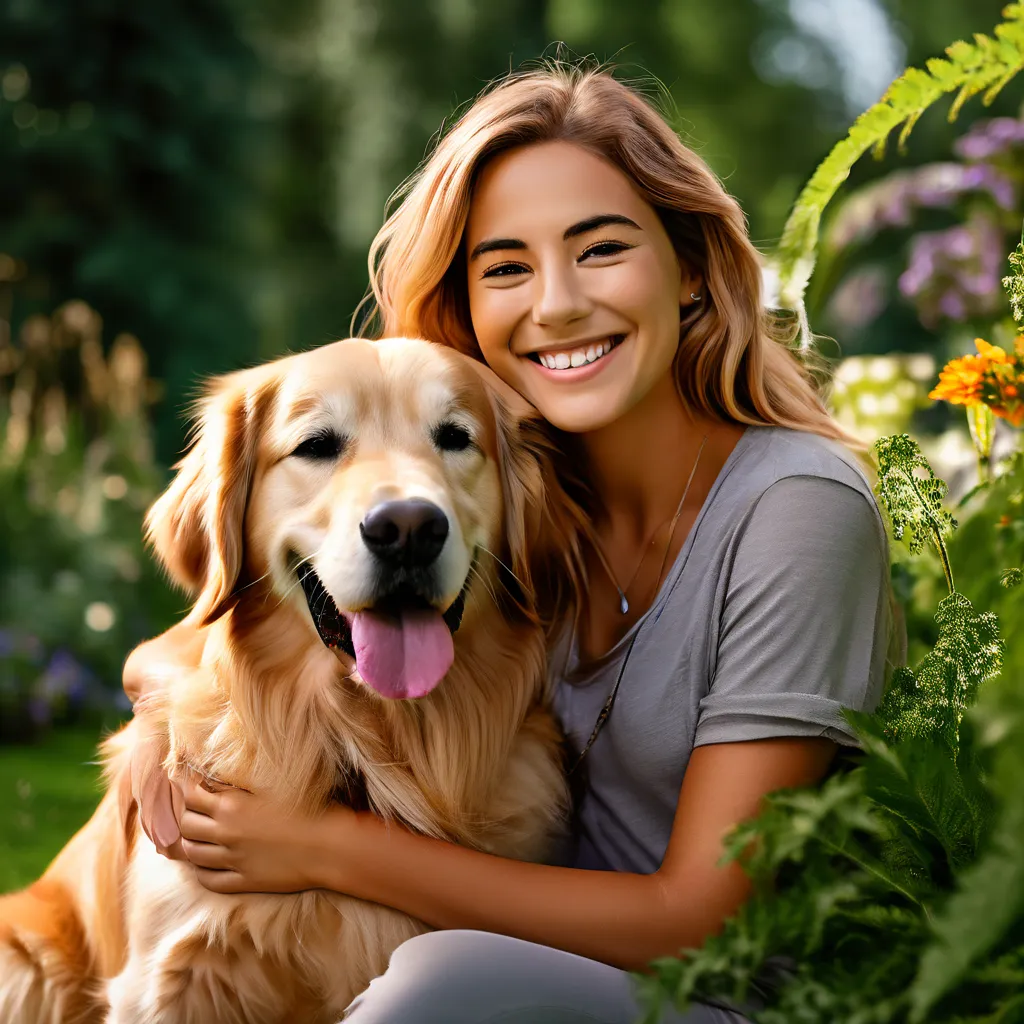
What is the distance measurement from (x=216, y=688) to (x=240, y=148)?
9.90m

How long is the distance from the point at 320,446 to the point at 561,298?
20.3 inches

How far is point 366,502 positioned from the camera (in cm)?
194

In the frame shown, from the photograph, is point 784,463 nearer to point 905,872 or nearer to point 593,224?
point 593,224

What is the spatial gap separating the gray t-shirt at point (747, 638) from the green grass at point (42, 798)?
1.77 m

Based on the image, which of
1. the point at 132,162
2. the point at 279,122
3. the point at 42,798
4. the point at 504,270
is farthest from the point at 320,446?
the point at 279,122

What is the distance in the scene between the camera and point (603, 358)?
7.25 ft

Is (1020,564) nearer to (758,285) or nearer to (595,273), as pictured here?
(758,285)

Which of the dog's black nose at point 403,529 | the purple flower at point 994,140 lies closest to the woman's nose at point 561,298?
the dog's black nose at point 403,529

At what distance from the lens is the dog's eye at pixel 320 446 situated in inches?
85.5

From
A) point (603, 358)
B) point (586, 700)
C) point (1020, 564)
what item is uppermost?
point (603, 358)

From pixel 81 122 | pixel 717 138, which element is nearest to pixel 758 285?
pixel 81 122

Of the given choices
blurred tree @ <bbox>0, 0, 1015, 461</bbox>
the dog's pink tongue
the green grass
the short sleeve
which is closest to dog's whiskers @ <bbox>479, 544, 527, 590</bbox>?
the dog's pink tongue

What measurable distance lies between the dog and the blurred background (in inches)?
14.4

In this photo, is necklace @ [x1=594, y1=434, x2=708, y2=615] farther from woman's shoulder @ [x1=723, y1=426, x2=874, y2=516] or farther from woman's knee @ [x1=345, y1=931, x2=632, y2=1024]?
woman's knee @ [x1=345, y1=931, x2=632, y2=1024]
